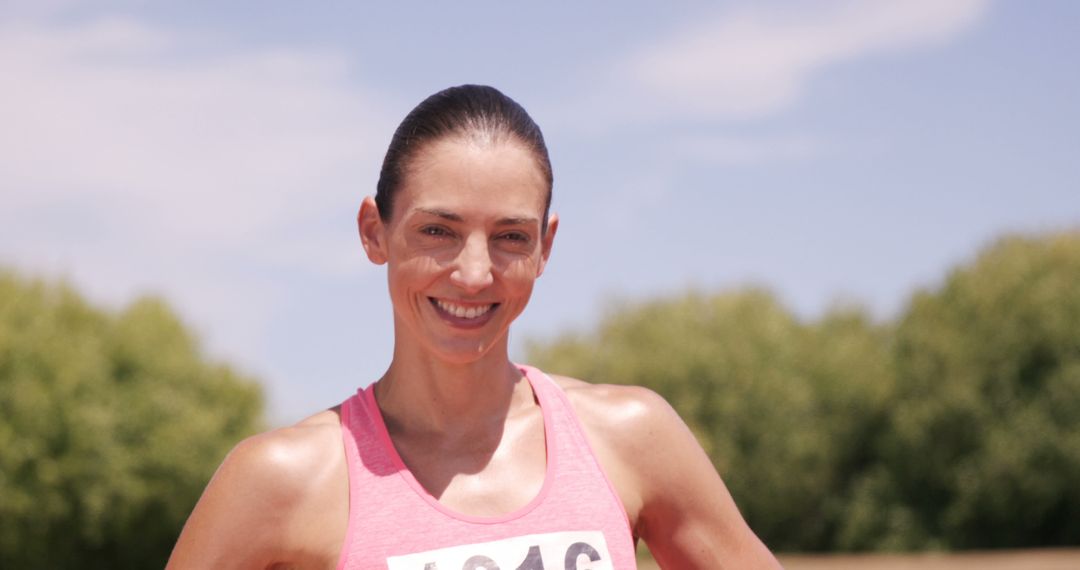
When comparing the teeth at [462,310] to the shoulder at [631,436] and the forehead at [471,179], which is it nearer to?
the forehead at [471,179]

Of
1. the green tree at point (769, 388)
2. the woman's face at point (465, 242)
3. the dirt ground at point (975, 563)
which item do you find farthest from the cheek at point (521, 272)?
the green tree at point (769, 388)

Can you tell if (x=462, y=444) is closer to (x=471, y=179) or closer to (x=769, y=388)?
(x=471, y=179)

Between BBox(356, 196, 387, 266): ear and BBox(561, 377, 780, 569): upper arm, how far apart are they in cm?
67

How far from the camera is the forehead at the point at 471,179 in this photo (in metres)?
3.21

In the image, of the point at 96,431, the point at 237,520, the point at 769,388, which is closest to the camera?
the point at 237,520

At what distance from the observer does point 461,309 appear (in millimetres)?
3270

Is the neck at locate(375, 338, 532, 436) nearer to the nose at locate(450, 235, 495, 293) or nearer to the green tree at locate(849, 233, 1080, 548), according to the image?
the nose at locate(450, 235, 495, 293)

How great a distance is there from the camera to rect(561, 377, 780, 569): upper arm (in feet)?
11.3

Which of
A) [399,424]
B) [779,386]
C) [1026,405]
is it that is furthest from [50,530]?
[399,424]

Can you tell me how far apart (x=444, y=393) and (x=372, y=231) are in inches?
18.3

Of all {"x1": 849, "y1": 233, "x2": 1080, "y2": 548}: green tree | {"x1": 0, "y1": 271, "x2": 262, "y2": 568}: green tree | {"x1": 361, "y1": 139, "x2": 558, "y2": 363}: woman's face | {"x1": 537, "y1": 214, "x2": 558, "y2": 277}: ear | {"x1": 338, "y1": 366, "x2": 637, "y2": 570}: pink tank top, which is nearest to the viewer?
{"x1": 338, "y1": 366, "x2": 637, "y2": 570}: pink tank top

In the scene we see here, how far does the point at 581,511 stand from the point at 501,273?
62cm

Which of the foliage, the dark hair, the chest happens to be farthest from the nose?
the foliage

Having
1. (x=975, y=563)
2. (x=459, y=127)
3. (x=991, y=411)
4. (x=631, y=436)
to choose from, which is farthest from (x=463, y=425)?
(x=991, y=411)
